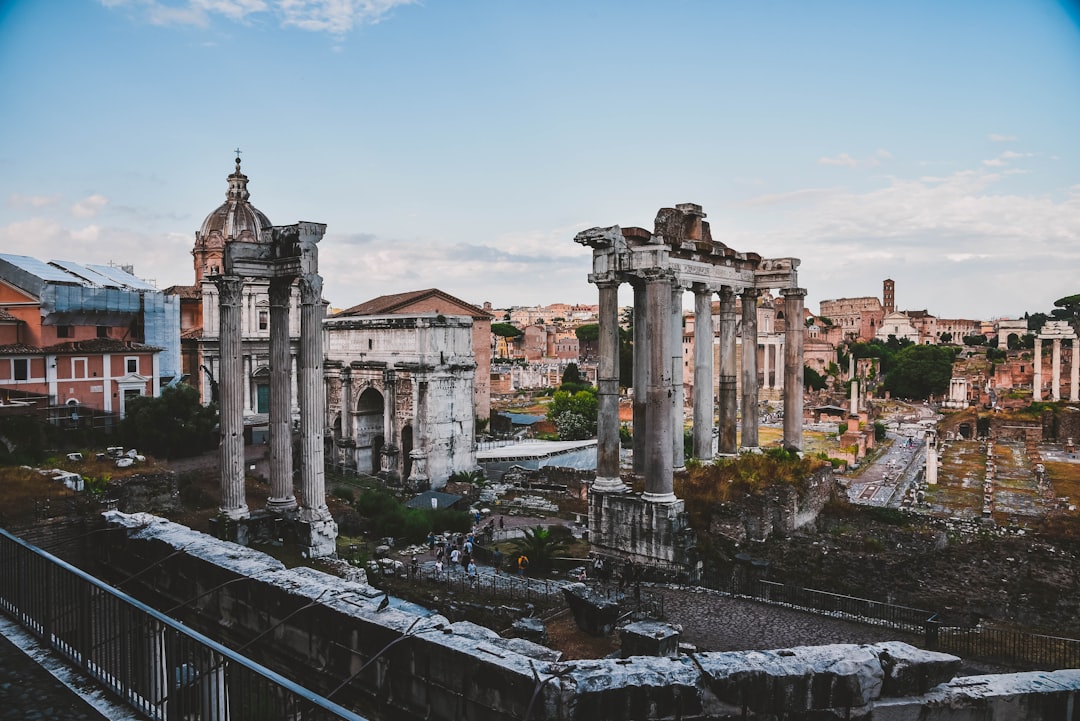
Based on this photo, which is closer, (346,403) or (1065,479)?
(1065,479)

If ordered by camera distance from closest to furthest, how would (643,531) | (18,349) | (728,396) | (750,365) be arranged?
(643,531), (728,396), (750,365), (18,349)

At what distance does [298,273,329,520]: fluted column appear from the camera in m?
14.5

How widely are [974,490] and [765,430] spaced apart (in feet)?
70.0

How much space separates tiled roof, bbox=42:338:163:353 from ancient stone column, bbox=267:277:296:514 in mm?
16141

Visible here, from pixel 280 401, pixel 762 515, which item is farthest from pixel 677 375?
pixel 280 401

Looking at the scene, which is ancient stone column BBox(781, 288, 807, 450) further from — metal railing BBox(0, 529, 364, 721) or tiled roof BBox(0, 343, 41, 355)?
tiled roof BBox(0, 343, 41, 355)

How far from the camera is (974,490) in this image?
3200cm

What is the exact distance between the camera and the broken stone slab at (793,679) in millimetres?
5785

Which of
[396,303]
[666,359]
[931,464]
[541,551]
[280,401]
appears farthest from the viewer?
[396,303]

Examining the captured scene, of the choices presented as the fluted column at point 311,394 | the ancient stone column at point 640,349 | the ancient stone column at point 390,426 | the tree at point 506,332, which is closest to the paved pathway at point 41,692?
the fluted column at point 311,394

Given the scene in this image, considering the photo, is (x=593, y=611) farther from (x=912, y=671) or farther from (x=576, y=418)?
(x=576, y=418)

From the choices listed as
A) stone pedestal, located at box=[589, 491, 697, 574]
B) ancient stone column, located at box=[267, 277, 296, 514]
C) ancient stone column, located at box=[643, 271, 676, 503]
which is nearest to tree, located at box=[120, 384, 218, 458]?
ancient stone column, located at box=[267, 277, 296, 514]

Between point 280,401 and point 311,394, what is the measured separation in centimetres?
75

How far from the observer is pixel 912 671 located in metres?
6.15
